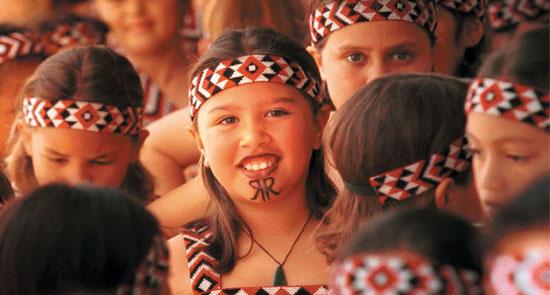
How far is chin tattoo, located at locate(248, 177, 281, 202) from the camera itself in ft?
13.6

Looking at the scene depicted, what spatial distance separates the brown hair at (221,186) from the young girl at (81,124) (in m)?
0.69

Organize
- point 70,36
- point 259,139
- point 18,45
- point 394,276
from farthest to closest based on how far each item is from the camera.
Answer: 1. point 70,36
2. point 18,45
3. point 259,139
4. point 394,276

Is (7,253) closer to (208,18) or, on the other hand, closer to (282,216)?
(282,216)

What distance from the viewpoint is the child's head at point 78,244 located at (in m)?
2.77

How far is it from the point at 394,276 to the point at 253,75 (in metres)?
1.68

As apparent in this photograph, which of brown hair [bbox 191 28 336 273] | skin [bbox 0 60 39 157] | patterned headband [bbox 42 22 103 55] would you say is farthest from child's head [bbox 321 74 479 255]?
patterned headband [bbox 42 22 103 55]

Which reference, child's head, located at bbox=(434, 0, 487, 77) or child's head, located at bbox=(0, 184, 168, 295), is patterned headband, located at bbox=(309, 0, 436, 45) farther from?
child's head, located at bbox=(0, 184, 168, 295)

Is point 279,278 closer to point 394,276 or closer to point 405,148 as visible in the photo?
point 405,148

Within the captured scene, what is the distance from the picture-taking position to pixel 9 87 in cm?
582

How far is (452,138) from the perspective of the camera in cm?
369

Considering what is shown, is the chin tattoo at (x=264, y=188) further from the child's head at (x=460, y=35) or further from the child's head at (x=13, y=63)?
the child's head at (x=13, y=63)

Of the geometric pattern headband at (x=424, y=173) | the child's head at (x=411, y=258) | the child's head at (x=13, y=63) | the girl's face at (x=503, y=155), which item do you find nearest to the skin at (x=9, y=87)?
the child's head at (x=13, y=63)

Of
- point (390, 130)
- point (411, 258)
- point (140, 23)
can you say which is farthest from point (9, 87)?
point (411, 258)

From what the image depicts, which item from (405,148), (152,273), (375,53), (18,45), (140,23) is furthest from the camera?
(140,23)
